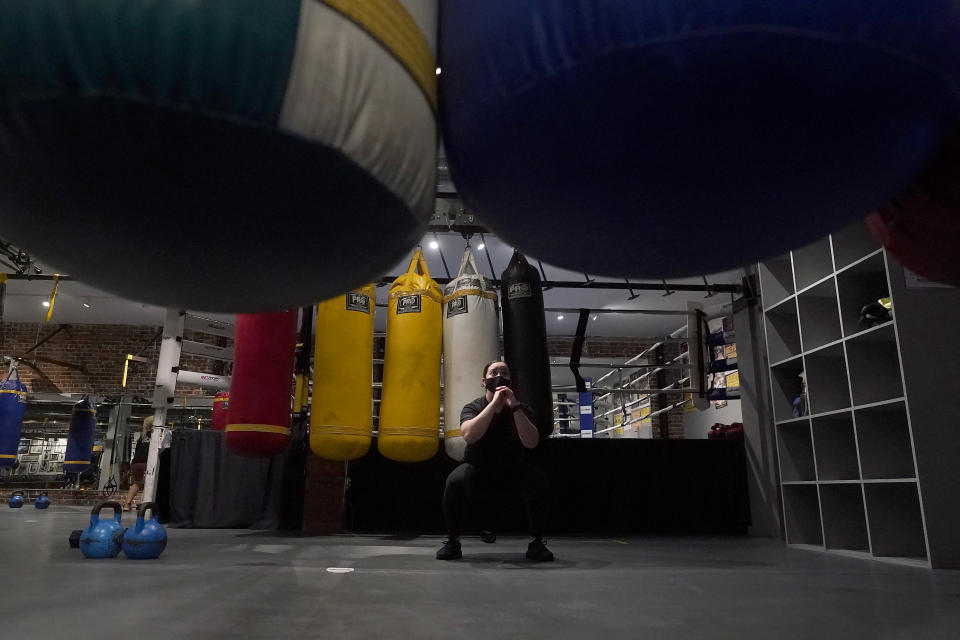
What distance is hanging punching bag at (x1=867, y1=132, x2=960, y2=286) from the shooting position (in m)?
0.86

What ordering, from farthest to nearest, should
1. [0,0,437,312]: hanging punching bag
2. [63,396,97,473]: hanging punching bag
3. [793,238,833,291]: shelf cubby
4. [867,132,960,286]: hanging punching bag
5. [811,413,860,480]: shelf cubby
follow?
[63,396,97,473]: hanging punching bag, [793,238,833,291]: shelf cubby, [811,413,860,480]: shelf cubby, [867,132,960,286]: hanging punching bag, [0,0,437,312]: hanging punching bag

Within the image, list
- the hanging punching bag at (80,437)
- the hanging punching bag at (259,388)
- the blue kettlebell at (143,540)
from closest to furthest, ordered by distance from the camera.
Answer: the blue kettlebell at (143,540), the hanging punching bag at (259,388), the hanging punching bag at (80,437)

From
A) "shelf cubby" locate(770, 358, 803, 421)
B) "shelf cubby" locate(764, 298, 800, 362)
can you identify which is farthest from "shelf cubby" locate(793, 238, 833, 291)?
"shelf cubby" locate(770, 358, 803, 421)

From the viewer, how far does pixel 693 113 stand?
0.62 meters

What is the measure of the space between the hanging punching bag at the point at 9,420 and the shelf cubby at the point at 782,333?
763 cm

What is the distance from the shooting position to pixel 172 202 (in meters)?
0.67

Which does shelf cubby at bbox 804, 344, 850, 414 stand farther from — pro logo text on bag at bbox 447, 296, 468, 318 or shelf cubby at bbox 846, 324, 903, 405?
pro logo text on bag at bbox 447, 296, 468, 318

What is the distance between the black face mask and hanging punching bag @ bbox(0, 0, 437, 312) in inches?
77.7

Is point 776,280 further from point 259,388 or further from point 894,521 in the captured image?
point 259,388

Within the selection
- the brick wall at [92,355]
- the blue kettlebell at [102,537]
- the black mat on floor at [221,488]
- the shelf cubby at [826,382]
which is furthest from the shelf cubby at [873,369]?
the brick wall at [92,355]

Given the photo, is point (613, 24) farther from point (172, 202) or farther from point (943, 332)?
point (943, 332)

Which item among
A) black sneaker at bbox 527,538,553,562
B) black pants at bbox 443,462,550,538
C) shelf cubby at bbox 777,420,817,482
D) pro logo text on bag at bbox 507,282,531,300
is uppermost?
pro logo text on bag at bbox 507,282,531,300

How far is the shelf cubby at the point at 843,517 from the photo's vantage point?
11.8 ft

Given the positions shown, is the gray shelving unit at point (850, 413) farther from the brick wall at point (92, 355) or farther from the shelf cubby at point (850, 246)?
the brick wall at point (92, 355)
